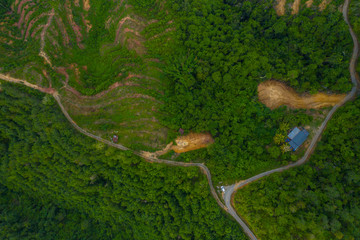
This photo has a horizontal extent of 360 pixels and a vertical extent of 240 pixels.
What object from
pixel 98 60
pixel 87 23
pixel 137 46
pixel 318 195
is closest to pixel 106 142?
pixel 98 60

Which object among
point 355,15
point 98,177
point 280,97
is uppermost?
point 355,15

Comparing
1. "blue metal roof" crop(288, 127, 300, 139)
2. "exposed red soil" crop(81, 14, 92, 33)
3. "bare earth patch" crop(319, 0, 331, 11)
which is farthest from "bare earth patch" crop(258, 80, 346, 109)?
Result: "exposed red soil" crop(81, 14, 92, 33)

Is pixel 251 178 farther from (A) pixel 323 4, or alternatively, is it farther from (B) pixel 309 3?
(B) pixel 309 3

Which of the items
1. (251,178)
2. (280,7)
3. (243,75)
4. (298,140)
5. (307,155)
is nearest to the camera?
(251,178)

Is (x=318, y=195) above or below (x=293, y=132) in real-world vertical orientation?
below

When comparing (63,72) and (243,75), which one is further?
(63,72)

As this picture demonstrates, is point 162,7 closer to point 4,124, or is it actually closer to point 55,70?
point 55,70

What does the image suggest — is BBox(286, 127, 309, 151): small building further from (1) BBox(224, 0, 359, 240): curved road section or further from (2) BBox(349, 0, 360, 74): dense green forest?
→ (2) BBox(349, 0, 360, 74): dense green forest

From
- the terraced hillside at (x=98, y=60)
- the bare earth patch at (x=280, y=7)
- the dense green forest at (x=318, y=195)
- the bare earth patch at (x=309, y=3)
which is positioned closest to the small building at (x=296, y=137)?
the dense green forest at (x=318, y=195)
